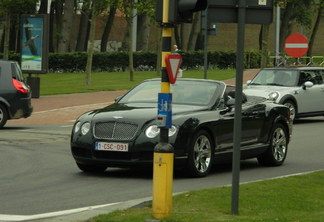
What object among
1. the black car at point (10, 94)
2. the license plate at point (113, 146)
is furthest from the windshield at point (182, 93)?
the black car at point (10, 94)

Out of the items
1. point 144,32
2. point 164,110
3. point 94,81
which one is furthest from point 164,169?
point 144,32

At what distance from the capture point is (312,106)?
2761cm

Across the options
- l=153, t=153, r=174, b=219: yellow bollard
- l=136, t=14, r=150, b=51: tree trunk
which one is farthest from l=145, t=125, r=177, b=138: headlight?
l=136, t=14, r=150, b=51: tree trunk

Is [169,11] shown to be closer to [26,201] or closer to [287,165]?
[26,201]

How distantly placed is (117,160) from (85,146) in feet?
1.71

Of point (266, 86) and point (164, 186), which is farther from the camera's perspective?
point (266, 86)

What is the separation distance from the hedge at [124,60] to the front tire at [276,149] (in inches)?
1527

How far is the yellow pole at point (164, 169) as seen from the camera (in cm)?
940

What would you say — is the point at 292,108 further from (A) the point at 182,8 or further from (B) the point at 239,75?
(A) the point at 182,8

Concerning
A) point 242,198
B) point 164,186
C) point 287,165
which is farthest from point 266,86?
point 164,186

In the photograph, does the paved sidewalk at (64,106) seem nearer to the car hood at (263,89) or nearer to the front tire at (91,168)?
the car hood at (263,89)

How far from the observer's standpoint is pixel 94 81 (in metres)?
47.2

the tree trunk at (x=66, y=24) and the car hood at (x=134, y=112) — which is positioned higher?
the tree trunk at (x=66, y=24)

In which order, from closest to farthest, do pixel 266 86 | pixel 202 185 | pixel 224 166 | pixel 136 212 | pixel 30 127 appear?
1. pixel 136 212
2. pixel 202 185
3. pixel 224 166
4. pixel 30 127
5. pixel 266 86
